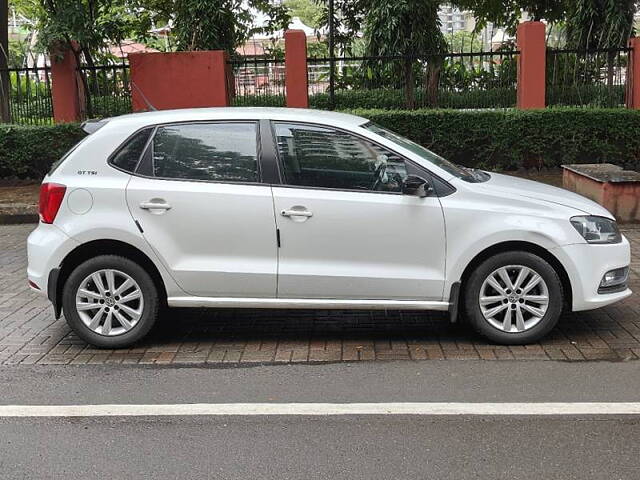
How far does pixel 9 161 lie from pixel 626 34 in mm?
12172

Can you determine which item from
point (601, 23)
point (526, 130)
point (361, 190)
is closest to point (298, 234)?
point (361, 190)

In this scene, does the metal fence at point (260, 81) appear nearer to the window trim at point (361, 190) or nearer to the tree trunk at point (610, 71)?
the tree trunk at point (610, 71)

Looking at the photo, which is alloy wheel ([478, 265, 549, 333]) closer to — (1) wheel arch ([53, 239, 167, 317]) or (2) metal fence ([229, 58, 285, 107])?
(1) wheel arch ([53, 239, 167, 317])

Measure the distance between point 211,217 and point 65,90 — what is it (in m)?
9.77

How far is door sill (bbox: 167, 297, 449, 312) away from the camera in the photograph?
5504 mm

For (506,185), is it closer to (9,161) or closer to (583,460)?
(583,460)

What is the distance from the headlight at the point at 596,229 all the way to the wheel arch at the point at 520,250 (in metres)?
0.27

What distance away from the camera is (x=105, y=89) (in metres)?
14.2

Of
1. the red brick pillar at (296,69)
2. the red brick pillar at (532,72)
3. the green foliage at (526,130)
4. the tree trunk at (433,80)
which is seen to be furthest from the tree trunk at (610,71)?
the red brick pillar at (296,69)

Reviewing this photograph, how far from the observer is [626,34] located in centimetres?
1590

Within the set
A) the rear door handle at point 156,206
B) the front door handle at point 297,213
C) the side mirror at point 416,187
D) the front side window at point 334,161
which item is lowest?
the front door handle at point 297,213

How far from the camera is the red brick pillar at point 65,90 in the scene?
45.9 ft

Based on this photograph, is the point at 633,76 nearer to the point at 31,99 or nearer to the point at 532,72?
the point at 532,72

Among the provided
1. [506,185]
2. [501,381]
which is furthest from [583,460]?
[506,185]
